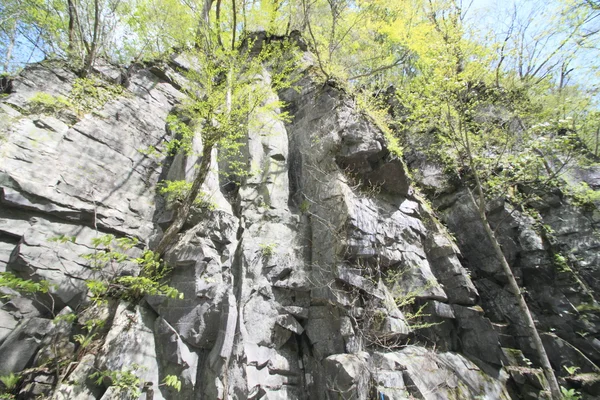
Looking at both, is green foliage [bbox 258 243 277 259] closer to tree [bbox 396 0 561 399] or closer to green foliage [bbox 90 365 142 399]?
green foliage [bbox 90 365 142 399]

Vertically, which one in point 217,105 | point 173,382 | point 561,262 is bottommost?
point 173,382

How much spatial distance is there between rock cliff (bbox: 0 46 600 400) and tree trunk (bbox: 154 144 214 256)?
0.22 m

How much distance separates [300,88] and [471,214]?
7568mm

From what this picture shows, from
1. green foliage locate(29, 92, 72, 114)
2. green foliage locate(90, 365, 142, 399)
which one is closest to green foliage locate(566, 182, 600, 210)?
green foliage locate(90, 365, 142, 399)

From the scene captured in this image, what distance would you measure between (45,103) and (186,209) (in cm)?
545

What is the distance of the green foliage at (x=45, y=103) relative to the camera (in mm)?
7480

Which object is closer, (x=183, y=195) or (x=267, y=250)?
(x=267, y=250)

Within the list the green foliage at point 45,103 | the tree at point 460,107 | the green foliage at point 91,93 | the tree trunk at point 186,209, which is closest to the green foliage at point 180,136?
the tree trunk at point 186,209

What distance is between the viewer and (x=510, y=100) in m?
11.3

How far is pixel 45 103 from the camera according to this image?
7.61m

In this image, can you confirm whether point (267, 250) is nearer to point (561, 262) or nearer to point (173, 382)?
point (173, 382)

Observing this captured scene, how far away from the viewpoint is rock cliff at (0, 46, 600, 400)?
5168 mm

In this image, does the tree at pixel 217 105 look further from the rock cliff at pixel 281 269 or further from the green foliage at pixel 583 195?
the green foliage at pixel 583 195

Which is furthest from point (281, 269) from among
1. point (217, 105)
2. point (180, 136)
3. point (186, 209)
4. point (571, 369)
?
point (571, 369)
